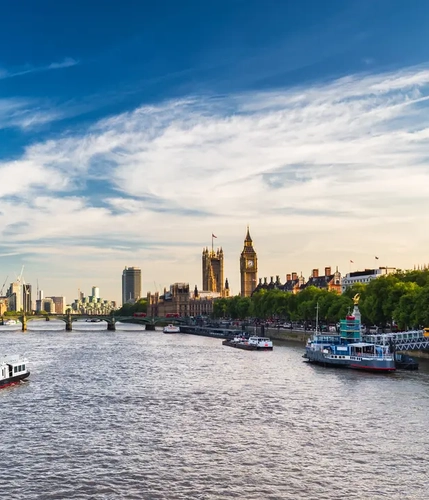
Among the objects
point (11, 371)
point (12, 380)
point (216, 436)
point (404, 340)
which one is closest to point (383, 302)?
point (404, 340)

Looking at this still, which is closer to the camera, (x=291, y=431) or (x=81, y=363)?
(x=291, y=431)

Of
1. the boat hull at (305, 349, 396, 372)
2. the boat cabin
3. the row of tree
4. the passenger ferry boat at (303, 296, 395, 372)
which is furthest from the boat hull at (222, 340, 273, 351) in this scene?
the boat cabin

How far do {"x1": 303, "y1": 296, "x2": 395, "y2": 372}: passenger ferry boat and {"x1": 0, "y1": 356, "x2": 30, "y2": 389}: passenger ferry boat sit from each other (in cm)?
3795

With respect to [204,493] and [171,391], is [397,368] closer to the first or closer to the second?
[171,391]

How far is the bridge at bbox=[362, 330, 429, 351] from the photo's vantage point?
103 meters

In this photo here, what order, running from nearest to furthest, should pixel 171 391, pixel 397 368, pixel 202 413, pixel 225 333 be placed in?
pixel 202 413, pixel 171 391, pixel 397 368, pixel 225 333

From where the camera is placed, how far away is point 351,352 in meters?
95.5

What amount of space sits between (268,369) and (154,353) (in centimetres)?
3690

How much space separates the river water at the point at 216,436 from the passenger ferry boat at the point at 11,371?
1.70 m

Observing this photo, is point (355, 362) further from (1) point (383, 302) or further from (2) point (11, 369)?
(1) point (383, 302)

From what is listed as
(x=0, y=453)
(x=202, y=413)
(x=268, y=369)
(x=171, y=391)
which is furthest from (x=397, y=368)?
(x=0, y=453)

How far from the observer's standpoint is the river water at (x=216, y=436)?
128ft

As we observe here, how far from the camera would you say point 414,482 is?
39125 millimetres

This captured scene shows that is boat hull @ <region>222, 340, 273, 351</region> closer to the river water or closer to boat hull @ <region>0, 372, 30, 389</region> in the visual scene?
the river water
